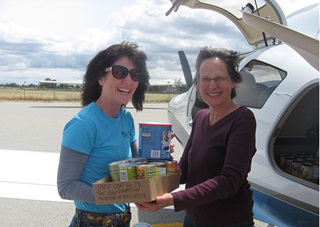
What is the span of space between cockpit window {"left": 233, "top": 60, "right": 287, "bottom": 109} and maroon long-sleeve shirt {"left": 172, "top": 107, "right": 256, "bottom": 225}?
1.44 metres

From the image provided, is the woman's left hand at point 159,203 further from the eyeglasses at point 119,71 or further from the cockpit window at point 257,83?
the cockpit window at point 257,83

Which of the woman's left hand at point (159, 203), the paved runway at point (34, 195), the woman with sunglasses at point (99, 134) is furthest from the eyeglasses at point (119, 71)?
the paved runway at point (34, 195)

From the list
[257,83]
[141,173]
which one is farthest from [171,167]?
[257,83]

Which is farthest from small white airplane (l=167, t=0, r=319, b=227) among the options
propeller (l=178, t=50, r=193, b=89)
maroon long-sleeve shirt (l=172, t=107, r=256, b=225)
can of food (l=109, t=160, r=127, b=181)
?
propeller (l=178, t=50, r=193, b=89)

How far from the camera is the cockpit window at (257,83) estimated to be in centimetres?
350

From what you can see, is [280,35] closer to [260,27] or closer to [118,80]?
[260,27]

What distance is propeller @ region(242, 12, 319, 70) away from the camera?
145 cm

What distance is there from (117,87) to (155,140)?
38 cm

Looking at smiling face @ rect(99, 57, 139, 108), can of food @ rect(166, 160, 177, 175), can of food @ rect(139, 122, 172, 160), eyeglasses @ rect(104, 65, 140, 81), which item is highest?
eyeglasses @ rect(104, 65, 140, 81)

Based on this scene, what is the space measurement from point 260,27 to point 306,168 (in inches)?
70.8

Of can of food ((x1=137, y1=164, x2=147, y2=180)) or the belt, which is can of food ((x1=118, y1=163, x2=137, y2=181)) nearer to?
can of food ((x1=137, y1=164, x2=147, y2=180))

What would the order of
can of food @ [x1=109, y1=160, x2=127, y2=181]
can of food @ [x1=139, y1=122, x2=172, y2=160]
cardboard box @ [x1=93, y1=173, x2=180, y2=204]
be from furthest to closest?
can of food @ [x1=139, y1=122, x2=172, y2=160] < can of food @ [x1=109, y1=160, x2=127, y2=181] < cardboard box @ [x1=93, y1=173, x2=180, y2=204]

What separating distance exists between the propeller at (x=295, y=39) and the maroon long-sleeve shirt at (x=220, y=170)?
0.48 meters

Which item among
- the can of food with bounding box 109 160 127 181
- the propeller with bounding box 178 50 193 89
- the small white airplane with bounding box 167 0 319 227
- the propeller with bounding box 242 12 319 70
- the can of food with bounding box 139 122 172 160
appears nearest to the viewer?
the propeller with bounding box 242 12 319 70
